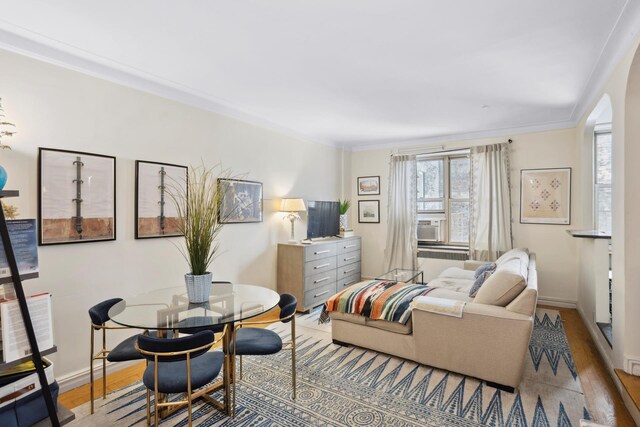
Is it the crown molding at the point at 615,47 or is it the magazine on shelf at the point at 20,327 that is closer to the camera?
the magazine on shelf at the point at 20,327

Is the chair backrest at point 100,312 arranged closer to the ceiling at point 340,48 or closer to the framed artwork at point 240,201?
the framed artwork at point 240,201

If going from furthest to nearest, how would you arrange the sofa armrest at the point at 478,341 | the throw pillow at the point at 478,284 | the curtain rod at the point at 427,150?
1. the curtain rod at the point at 427,150
2. the throw pillow at the point at 478,284
3. the sofa armrest at the point at 478,341

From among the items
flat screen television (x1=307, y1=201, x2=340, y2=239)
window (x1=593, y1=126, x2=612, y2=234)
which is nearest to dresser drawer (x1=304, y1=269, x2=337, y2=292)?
flat screen television (x1=307, y1=201, x2=340, y2=239)

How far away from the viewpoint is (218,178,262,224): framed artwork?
13.0 feet

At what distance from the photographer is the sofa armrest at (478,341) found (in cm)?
255

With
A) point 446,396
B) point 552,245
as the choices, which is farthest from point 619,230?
point 552,245

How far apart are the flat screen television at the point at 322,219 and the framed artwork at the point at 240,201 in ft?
3.30

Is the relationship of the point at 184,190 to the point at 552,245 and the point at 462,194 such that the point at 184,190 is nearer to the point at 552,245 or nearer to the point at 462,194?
the point at 462,194

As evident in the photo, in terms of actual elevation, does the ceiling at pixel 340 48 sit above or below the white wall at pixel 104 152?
above

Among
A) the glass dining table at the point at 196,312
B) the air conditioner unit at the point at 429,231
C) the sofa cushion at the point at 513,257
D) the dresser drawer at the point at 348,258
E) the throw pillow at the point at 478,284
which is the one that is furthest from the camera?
the air conditioner unit at the point at 429,231

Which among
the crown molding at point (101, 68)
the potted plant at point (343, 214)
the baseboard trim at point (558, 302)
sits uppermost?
the crown molding at point (101, 68)

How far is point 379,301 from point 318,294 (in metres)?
1.71

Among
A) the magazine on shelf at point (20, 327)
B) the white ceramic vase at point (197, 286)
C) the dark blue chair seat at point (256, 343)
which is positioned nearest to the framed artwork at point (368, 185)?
the dark blue chair seat at point (256, 343)

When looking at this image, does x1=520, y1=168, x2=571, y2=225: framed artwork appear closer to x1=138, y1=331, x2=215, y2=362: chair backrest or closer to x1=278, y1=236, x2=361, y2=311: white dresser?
x1=278, y1=236, x2=361, y2=311: white dresser
